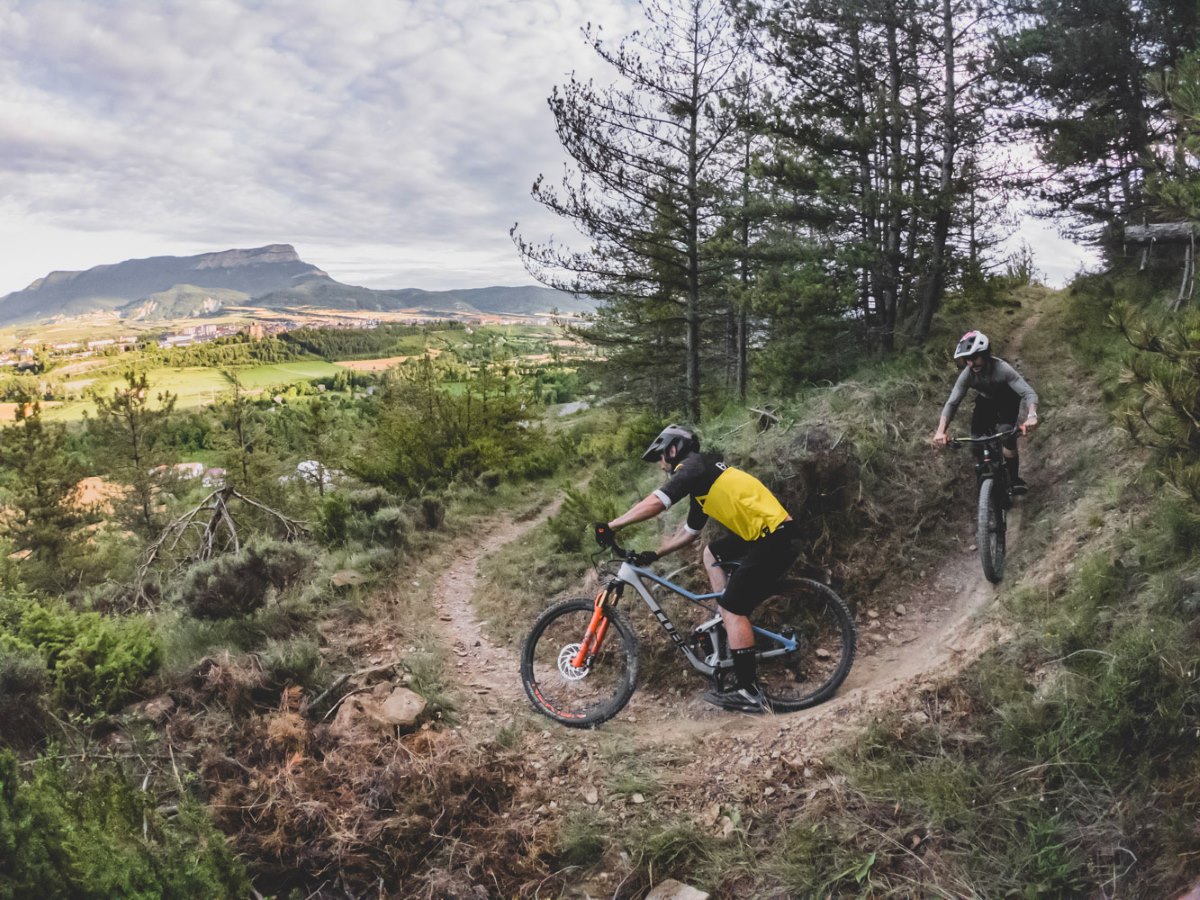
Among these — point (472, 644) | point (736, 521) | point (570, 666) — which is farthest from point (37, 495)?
point (736, 521)

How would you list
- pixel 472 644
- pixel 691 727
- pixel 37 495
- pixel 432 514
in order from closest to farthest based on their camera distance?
1. pixel 691 727
2. pixel 472 644
3. pixel 432 514
4. pixel 37 495

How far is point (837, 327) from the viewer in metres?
12.7

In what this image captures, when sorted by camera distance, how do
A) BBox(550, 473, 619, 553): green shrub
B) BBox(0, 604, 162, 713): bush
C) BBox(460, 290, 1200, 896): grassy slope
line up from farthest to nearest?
1. BBox(550, 473, 619, 553): green shrub
2. BBox(0, 604, 162, 713): bush
3. BBox(460, 290, 1200, 896): grassy slope

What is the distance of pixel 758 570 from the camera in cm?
468

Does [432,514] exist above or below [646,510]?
below

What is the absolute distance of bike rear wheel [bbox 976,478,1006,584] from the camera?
232 inches

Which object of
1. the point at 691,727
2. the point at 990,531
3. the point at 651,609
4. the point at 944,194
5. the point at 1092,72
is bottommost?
the point at 691,727

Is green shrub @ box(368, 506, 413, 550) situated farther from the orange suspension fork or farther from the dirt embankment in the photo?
the orange suspension fork

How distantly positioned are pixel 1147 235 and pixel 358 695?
35.2ft

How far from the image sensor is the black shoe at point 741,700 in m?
5.01

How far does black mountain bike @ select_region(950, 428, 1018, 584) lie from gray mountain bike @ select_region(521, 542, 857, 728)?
68.9 inches

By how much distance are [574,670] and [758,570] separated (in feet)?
5.85

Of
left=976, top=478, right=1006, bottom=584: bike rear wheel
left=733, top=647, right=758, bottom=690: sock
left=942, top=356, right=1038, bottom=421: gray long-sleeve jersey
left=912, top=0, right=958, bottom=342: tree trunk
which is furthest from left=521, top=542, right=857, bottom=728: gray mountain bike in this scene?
left=912, top=0, right=958, bottom=342: tree trunk

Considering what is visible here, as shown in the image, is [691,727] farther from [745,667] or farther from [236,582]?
[236,582]
